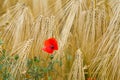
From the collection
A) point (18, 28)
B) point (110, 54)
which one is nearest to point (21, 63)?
point (18, 28)

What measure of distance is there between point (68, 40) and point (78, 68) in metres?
0.17

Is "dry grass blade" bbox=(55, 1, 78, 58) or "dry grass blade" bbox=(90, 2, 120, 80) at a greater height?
"dry grass blade" bbox=(55, 1, 78, 58)

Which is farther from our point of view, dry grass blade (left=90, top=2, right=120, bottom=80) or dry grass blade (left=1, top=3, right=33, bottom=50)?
dry grass blade (left=1, top=3, right=33, bottom=50)

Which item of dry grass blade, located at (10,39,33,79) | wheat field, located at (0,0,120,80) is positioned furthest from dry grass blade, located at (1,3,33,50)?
dry grass blade, located at (10,39,33,79)

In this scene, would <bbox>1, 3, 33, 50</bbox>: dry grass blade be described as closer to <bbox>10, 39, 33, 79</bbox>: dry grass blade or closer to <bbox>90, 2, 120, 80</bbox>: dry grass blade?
<bbox>10, 39, 33, 79</bbox>: dry grass blade

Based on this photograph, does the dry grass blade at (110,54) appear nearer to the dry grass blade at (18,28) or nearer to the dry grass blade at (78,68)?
the dry grass blade at (78,68)

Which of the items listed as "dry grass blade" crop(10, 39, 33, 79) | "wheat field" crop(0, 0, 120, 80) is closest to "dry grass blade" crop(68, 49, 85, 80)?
"wheat field" crop(0, 0, 120, 80)

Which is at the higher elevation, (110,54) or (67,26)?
(67,26)

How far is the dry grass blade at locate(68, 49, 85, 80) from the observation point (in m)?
1.46

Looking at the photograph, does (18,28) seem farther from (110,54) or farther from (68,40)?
(110,54)

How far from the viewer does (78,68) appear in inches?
58.7

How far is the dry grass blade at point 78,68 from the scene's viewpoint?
57.4 inches

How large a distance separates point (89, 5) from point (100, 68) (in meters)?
0.34

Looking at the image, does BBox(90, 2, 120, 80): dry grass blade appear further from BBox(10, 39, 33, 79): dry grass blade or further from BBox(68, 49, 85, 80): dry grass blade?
BBox(10, 39, 33, 79): dry grass blade
